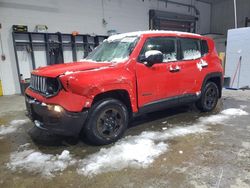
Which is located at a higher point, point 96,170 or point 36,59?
point 36,59

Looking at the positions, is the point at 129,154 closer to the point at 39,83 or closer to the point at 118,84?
the point at 118,84

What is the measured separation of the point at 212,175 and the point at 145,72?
1.77 metres

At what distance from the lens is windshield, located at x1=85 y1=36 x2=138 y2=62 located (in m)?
3.56

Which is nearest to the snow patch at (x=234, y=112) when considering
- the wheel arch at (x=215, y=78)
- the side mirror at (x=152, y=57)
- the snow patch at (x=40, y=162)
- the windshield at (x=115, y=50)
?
the wheel arch at (x=215, y=78)

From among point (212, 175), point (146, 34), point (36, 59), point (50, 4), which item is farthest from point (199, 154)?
point (50, 4)

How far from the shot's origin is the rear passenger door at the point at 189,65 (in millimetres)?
4141

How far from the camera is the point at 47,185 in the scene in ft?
7.83

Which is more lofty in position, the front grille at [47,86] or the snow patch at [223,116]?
the front grille at [47,86]

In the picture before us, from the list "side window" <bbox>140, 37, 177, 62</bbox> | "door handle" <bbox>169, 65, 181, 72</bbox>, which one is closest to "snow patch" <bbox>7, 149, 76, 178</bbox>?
"side window" <bbox>140, 37, 177, 62</bbox>

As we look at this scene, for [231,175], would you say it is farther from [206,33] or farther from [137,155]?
[206,33]

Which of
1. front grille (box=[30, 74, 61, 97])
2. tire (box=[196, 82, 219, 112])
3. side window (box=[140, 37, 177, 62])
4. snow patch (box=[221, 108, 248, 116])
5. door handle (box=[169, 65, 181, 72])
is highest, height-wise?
side window (box=[140, 37, 177, 62])

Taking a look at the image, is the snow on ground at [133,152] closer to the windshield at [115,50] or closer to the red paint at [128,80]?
the red paint at [128,80]

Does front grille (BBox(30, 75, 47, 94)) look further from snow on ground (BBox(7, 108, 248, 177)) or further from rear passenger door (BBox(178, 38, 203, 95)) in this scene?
rear passenger door (BBox(178, 38, 203, 95))

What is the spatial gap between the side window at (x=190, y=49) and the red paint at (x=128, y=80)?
0.35 ft
